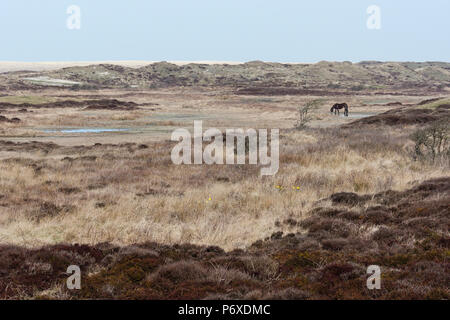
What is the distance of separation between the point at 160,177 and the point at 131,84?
413 feet

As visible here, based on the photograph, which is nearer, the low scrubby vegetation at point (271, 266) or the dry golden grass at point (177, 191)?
the low scrubby vegetation at point (271, 266)

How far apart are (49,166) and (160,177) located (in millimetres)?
6058

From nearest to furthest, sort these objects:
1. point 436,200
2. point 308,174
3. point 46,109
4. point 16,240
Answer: point 16,240
point 436,200
point 308,174
point 46,109

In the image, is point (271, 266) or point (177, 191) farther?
point (177, 191)

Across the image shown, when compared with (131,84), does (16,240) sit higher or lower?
lower

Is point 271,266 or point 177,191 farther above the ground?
point 271,266

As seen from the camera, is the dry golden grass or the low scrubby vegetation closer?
the low scrubby vegetation

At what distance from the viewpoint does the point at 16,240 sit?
10.1 meters
